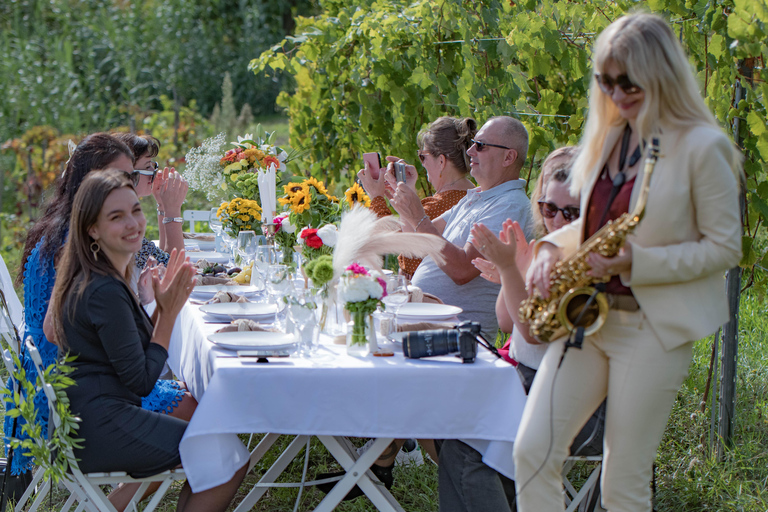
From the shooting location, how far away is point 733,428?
3146mm

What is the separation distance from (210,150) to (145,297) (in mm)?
1417

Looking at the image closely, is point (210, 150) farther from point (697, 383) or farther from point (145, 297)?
point (697, 383)

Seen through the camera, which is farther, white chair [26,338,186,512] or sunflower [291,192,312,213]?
sunflower [291,192,312,213]

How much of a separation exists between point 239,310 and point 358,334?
61 centimetres

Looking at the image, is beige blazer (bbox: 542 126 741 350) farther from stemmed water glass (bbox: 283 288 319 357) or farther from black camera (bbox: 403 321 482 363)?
stemmed water glass (bbox: 283 288 319 357)

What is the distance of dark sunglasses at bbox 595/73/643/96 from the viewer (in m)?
1.84

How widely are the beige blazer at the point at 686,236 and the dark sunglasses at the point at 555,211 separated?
49 centimetres

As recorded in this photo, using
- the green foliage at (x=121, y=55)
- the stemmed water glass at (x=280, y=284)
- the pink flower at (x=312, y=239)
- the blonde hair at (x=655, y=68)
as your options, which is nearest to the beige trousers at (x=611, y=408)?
the blonde hair at (x=655, y=68)

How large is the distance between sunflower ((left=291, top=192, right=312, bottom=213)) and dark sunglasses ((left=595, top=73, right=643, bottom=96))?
5.27ft

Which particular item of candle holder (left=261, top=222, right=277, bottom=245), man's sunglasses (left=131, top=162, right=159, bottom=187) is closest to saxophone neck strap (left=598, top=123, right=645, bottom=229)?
candle holder (left=261, top=222, right=277, bottom=245)

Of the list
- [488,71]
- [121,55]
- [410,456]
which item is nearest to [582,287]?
[410,456]

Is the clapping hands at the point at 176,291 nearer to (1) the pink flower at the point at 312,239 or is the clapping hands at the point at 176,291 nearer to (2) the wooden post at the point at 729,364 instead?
(1) the pink flower at the point at 312,239

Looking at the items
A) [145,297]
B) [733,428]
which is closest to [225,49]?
[145,297]

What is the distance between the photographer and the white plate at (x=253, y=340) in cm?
225
